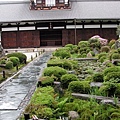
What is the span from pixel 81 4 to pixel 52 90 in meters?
36.1

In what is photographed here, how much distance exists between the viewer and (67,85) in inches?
523

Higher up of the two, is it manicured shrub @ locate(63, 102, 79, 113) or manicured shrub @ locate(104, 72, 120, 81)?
manicured shrub @ locate(104, 72, 120, 81)

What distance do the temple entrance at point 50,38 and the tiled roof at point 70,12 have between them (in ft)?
8.64

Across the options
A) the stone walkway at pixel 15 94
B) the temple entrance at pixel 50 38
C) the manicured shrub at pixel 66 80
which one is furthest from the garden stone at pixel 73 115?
the temple entrance at pixel 50 38

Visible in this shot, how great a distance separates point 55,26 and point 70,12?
2.90 meters

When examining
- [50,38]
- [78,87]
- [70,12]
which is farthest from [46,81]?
[70,12]

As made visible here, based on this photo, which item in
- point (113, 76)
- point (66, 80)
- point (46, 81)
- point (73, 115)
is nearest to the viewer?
point (73, 115)

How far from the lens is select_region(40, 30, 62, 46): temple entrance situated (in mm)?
43766

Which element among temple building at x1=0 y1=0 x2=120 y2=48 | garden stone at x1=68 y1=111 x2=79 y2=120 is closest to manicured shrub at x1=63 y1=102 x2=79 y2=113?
garden stone at x1=68 y1=111 x2=79 y2=120

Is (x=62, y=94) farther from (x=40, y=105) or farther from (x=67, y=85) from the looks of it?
(x=40, y=105)

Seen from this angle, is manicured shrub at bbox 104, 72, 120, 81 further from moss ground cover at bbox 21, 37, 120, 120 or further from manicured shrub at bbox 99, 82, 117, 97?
manicured shrub at bbox 99, 82, 117, 97

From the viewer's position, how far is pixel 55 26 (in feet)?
140

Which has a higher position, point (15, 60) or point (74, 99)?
point (15, 60)

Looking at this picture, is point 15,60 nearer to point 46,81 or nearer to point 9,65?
point 9,65
